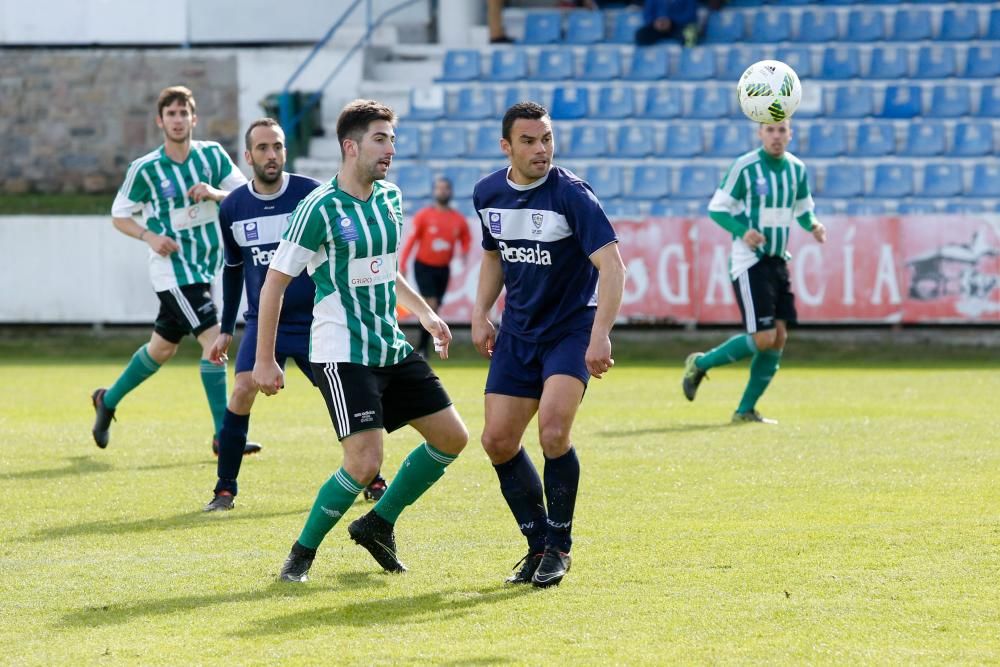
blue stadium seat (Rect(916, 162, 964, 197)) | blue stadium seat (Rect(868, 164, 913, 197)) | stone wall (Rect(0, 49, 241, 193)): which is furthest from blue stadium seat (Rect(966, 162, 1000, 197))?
stone wall (Rect(0, 49, 241, 193))

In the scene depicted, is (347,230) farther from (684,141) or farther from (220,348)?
(684,141)

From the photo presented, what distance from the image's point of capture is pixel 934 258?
17.1 meters

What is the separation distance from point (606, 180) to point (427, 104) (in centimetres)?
306

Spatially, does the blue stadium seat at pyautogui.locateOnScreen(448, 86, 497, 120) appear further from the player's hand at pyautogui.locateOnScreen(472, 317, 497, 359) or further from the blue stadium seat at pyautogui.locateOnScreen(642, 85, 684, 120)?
the player's hand at pyautogui.locateOnScreen(472, 317, 497, 359)

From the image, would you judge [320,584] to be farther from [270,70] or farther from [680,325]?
[270,70]

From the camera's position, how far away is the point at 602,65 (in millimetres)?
21453

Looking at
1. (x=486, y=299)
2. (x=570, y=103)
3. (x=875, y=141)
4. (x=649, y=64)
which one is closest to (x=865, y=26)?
(x=875, y=141)

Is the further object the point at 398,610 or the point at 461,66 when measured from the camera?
the point at 461,66

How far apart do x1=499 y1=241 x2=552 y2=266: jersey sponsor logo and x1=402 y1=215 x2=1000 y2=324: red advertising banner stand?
11.1 m

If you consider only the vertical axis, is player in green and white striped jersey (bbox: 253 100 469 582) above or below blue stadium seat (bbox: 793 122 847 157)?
below

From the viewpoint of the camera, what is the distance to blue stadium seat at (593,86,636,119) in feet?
68.3

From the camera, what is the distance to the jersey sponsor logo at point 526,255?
6.13m

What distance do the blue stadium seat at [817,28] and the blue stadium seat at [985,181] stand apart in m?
3.39

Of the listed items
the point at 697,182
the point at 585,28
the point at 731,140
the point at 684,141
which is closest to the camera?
the point at 697,182
